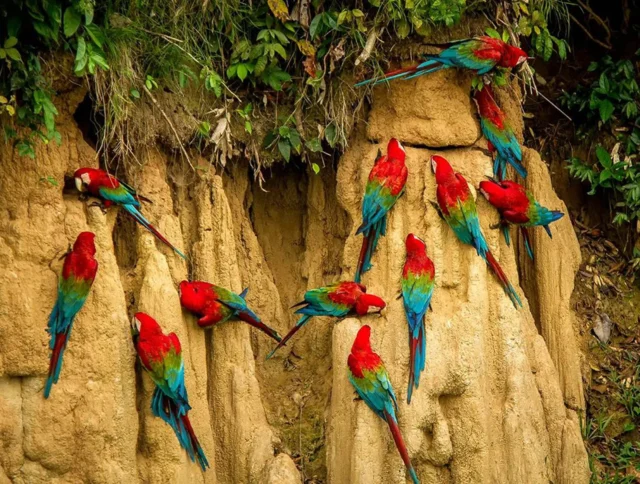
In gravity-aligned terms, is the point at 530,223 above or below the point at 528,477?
above

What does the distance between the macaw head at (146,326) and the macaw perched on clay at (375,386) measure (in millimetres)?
1004

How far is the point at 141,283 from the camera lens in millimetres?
5719

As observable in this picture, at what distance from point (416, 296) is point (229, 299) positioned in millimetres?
960

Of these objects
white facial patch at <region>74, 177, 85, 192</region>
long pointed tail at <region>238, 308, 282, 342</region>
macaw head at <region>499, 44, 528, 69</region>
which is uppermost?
macaw head at <region>499, 44, 528, 69</region>

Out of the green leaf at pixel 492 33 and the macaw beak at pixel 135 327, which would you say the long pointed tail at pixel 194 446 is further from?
the green leaf at pixel 492 33

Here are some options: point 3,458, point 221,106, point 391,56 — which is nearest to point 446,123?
point 391,56

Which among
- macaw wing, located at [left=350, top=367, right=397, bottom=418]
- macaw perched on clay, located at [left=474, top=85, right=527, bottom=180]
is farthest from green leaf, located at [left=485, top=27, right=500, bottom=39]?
macaw wing, located at [left=350, top=367, right=397, bottom=418]

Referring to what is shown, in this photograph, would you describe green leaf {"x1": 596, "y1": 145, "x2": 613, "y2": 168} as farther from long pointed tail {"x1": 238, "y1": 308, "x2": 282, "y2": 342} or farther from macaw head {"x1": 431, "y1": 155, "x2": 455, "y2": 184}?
long pointed tail {"x1": 238, "y1": 308, "x2": 282, "y2": 342}

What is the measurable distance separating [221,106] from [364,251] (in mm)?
1090

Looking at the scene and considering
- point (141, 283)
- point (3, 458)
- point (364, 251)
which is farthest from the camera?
point (364, 251)

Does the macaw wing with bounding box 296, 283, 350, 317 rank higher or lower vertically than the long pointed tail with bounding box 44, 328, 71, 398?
higher

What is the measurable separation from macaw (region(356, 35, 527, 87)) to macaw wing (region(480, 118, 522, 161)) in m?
0.31

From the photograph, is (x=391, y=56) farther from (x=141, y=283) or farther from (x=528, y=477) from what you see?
(x=528, y=477)

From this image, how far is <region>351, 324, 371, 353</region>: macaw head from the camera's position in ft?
19.0
